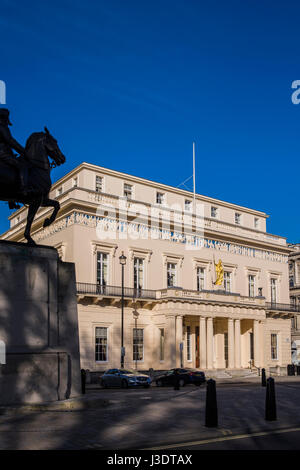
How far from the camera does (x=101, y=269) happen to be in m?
41.0

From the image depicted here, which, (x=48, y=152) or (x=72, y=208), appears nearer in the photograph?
(x=48, y=152)

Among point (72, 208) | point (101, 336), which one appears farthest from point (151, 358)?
point (72, 208)

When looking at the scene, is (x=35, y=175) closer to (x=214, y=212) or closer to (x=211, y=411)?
(x=211, y=411)

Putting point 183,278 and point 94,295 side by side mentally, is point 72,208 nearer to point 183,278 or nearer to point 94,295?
point 94,295

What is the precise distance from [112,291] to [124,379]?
35.0 ft

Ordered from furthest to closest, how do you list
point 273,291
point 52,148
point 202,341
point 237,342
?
point 273,291, point 237,342, point 202,341, point 52,148

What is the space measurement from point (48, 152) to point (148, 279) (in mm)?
29685

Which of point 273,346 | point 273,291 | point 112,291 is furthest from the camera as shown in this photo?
point 273,291

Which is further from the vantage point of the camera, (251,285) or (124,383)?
(251,285)

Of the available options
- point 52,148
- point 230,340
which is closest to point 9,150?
point 52,148

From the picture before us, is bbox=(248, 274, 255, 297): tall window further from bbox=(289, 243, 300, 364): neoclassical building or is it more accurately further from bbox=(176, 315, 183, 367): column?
bbox=(289, 243, 300, 364): neoclassical building

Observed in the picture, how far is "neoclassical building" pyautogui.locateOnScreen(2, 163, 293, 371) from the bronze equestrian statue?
2444 cm

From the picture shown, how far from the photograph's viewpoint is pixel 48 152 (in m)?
14.6

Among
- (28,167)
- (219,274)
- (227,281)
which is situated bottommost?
(227,281)
